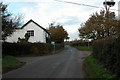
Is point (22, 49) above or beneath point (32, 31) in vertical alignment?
beneath

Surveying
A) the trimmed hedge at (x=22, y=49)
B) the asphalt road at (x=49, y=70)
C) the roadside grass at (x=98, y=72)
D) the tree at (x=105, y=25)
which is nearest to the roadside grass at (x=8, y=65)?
the asphalt road at (x=49, y=70)

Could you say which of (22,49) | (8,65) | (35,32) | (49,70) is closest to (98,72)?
(49,70)

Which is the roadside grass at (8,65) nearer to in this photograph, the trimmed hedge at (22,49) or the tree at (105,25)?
the tree at (105,25)

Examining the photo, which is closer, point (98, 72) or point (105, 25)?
point (98, 72)

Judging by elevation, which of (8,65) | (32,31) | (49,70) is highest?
(32,31)

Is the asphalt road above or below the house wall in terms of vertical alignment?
below

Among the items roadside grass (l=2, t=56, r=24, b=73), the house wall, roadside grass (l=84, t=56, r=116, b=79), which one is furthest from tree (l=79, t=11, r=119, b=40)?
the house wall

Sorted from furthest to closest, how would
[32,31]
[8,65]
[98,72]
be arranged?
[32,31]
[8,65]
[98,72]

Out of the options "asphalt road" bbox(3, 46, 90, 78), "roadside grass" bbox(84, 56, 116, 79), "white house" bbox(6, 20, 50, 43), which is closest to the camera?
"roadside grass" bbox(84, 56, 116, 79)

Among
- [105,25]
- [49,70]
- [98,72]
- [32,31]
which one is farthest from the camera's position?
[32,31]

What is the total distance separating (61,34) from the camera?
6175 cm

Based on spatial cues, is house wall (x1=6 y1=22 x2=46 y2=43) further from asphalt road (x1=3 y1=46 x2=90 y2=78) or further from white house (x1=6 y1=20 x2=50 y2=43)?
asphalt road (x1=3 y1=46 x2=90 y2=78)

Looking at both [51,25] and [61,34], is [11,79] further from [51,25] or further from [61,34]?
[51,25]

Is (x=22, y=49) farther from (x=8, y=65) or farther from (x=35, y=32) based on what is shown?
(x=8, y=65)
